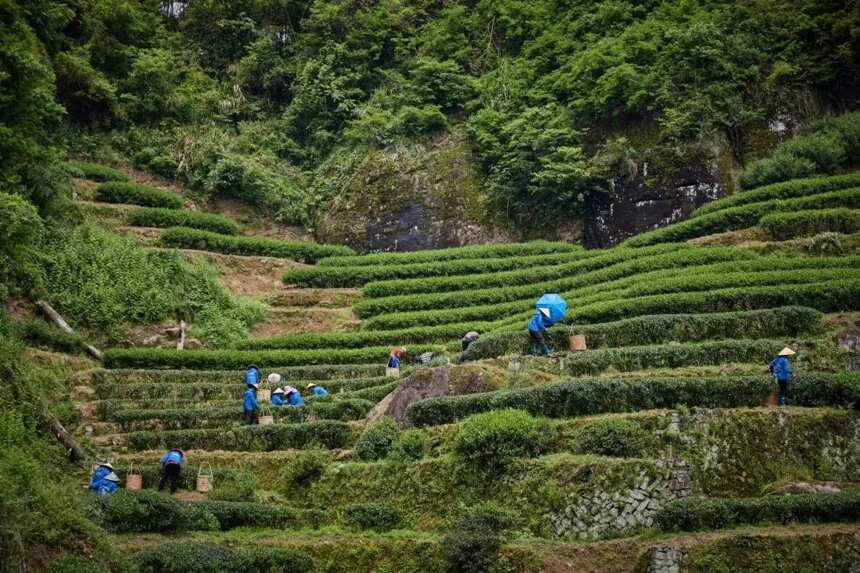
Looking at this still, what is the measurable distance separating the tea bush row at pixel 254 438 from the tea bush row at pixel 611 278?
31.4ft

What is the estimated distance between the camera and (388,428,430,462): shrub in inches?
834

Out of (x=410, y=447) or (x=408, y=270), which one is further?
(x=408, y=270)

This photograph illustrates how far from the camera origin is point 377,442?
867 inches

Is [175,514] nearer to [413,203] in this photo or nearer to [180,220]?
[180,220]

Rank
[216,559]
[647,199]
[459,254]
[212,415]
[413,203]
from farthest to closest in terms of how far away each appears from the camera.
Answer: [413,203] < [459,254] < [647,199] < [212,415] < [216,559]

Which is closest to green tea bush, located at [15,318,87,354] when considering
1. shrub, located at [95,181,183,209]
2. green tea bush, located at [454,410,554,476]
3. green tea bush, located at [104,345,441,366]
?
green tea bush, located at [104,345,441,366]

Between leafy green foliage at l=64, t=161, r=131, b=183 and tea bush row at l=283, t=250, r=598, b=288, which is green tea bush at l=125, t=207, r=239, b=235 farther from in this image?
tea bush row at l=283, t=250, r=598, b=288

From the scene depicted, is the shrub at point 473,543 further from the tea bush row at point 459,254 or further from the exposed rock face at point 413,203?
the exposed rock face at point 413,203

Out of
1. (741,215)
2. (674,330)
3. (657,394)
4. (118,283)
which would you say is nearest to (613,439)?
(657,394)

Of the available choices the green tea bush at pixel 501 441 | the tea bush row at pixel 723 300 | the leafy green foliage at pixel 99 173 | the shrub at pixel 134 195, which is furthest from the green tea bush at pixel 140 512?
the leafy green foliage at pixel 99 173

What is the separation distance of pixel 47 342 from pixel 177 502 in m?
12.7

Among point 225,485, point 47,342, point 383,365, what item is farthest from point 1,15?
point 225,485

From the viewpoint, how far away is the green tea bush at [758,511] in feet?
53.7

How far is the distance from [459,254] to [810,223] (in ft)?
47.5
